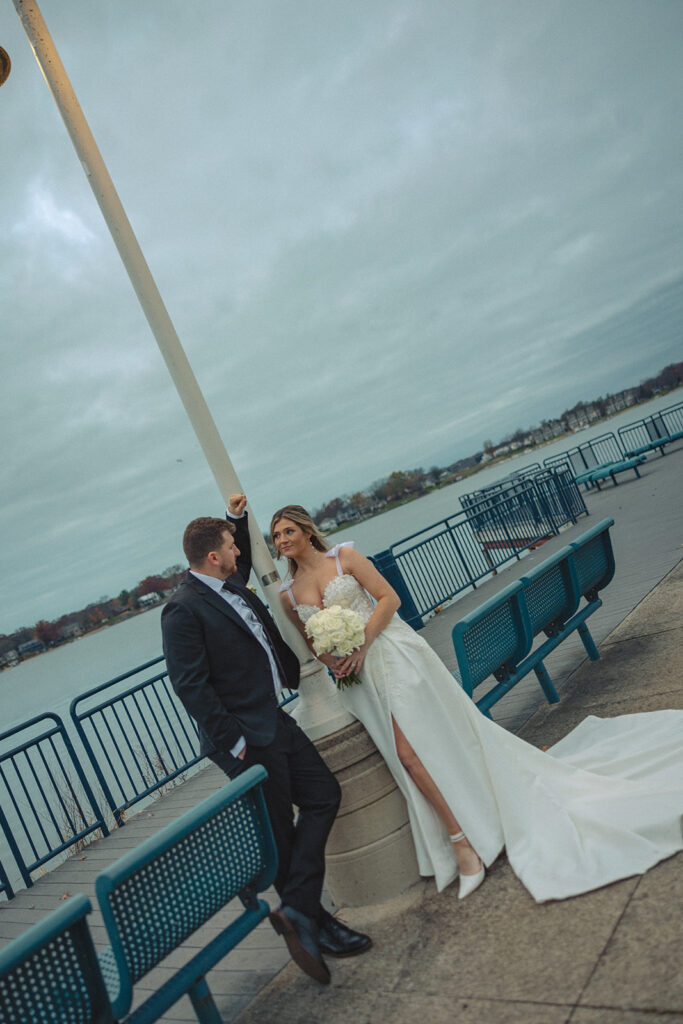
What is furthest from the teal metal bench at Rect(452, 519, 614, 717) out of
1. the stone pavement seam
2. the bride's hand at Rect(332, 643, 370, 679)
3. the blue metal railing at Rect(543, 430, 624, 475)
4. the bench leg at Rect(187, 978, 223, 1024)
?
the blue metal railing at Rect(543, 430, 624, 475)

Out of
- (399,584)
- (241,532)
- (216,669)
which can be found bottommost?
(399,584)

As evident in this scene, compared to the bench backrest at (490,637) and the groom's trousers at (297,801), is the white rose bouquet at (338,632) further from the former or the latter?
the bench backrest at (490,637)

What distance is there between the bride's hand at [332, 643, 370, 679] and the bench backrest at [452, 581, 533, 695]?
2.66 feet

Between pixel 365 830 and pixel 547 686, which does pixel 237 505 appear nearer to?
pixel 365 830

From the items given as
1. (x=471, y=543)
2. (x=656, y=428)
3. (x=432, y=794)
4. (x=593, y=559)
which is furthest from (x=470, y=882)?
(x=656, y=428)

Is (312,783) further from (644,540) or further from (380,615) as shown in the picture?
(644,540)

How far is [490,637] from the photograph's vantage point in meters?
5.20

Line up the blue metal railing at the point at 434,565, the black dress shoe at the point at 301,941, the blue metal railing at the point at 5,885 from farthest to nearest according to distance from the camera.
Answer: the blue metal railing at the point at 434,565, the blue metal railing at the point at 5,885, the black dress shoe at the point at 301,941

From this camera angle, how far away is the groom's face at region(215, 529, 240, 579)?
3.86 m

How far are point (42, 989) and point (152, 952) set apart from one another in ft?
1.87

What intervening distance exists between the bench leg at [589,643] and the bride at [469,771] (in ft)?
7.08

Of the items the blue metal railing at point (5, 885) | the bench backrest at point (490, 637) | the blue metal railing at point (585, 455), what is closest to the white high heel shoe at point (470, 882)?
the bench backrest at point (490, 637)

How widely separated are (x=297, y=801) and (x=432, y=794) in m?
0.68

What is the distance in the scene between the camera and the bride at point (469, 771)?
11.3 ft
